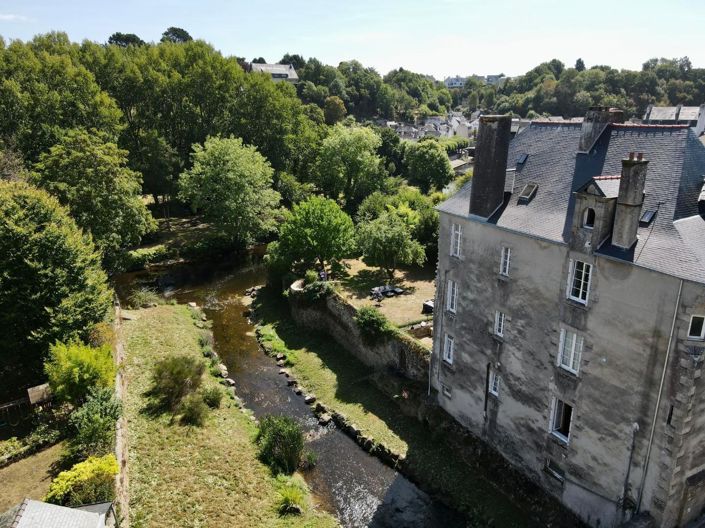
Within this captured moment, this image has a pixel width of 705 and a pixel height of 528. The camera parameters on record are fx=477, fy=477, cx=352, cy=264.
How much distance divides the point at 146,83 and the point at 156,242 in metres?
20.7

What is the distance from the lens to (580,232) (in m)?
17.2

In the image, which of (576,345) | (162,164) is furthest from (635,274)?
(162,164)

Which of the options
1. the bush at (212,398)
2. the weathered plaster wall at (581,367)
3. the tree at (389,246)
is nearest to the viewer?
the weathered plaster wall at (581,367)

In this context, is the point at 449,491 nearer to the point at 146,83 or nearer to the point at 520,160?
the point at 520,160

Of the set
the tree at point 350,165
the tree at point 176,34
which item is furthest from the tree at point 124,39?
the tree at point 350,165

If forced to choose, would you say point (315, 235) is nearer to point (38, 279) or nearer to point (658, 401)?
point (38, 279)

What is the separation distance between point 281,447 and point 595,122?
20.8 metres

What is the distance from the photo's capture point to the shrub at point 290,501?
2097 centimetres

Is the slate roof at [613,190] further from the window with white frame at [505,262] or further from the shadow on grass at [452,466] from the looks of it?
the shadow on grass at [452,466]

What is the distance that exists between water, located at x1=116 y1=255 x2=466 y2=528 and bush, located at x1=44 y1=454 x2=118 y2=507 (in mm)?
9318

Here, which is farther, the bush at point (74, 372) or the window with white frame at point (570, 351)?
the bush at point (74, 372)

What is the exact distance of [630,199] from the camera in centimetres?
1573

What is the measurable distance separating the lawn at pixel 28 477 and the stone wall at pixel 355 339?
707 inches

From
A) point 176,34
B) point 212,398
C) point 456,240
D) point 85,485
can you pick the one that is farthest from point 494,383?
point 176,34
